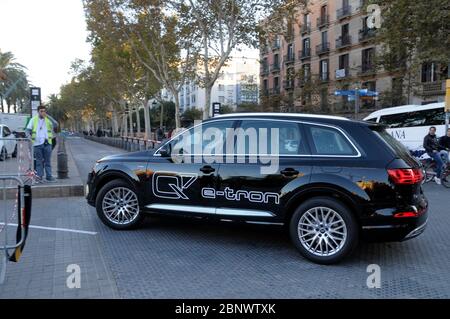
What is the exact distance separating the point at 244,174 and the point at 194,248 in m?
1.17

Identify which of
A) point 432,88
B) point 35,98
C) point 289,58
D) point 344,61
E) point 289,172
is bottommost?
point 289,172

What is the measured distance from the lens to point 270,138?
5.41 meters

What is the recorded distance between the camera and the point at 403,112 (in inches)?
736

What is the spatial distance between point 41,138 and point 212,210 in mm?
5969

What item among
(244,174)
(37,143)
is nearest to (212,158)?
(244,174)

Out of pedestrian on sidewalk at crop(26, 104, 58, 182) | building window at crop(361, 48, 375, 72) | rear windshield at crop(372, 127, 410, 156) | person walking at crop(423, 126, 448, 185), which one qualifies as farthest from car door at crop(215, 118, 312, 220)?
building window at crop(361, 48, 375, 72)

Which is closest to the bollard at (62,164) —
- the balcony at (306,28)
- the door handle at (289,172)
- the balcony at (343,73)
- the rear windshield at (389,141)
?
the door handle at (289,172)

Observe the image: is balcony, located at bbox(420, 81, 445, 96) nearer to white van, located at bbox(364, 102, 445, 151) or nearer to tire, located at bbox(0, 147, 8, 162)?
white van, located at bbox(364, 102, 445, 151)

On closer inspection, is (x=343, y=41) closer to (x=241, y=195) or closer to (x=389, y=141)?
(x=389, y=141)

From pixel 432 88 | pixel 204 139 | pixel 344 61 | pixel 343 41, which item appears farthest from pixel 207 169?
pixel 344 61

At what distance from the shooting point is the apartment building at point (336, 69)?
34.4 m

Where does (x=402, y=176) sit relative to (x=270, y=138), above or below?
below

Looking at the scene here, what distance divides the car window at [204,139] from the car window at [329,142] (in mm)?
1151

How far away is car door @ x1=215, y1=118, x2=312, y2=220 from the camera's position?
5102mm
